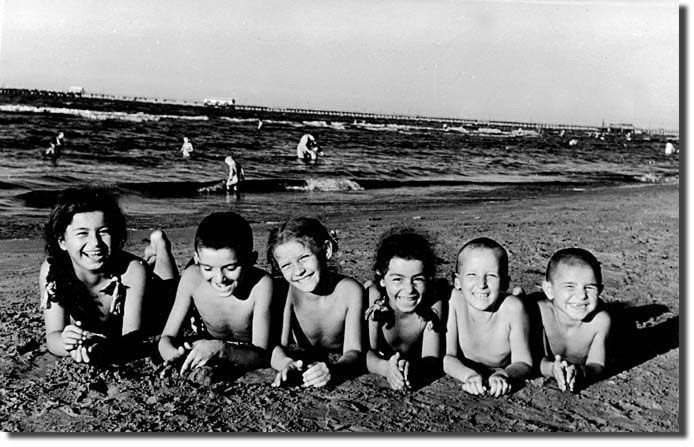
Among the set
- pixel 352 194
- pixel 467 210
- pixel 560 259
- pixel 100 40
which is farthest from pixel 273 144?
pixel 560 259

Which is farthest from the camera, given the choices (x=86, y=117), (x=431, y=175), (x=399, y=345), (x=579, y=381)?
(x=86, y=117)

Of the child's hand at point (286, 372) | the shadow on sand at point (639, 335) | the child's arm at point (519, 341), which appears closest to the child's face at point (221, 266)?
the child's hand at point (286, 372)

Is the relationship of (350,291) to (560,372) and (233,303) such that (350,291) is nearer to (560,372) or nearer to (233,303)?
(233,303)

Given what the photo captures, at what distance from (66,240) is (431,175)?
535 inches

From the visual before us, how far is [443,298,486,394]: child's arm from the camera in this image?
318 centimetres

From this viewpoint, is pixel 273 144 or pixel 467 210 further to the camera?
pixel 273 144

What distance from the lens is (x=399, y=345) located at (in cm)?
346

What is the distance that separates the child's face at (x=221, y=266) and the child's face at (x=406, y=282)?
0.72 m

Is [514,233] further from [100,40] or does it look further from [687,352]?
[100,40]

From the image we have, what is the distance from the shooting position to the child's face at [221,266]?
10.7 ft

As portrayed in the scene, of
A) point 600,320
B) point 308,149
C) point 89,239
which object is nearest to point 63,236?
point 89,239

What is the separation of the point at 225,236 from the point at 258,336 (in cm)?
53

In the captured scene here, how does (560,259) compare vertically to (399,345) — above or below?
above

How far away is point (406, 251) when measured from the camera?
3316 mm
